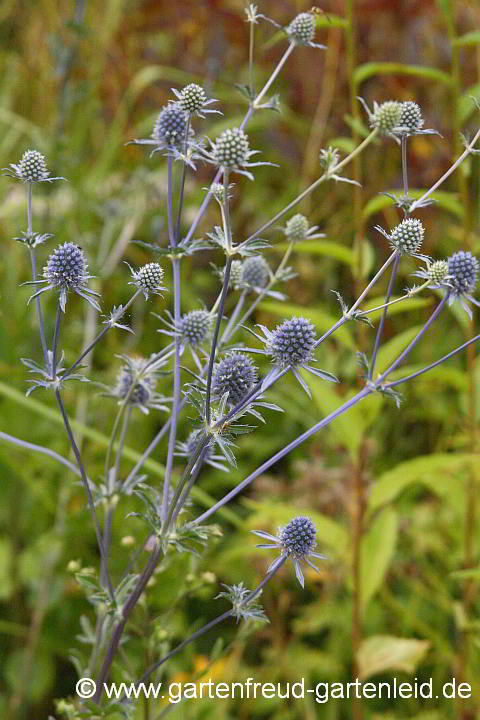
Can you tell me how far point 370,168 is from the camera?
10.7 feet

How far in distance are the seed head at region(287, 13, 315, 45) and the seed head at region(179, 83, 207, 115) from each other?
0.32 m

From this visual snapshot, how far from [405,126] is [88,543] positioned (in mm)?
1745

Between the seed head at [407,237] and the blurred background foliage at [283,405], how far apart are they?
59cm

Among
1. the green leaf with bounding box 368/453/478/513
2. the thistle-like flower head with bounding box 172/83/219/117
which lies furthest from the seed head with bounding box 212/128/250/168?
the green leaf with bounding box 368/453/478/513

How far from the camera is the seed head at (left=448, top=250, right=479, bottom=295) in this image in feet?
3.43

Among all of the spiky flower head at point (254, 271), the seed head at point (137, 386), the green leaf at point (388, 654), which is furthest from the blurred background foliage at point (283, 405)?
the spiky flower head at point (254, 271)

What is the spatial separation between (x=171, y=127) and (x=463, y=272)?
477mm

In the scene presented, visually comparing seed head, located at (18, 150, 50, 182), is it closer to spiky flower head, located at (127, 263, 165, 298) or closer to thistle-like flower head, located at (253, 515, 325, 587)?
spiky flower head, located at (127, 263, 165, 298)

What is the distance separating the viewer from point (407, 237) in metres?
0.98

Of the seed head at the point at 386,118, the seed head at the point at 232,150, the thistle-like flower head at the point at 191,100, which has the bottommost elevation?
the seed head at the point at 232,150

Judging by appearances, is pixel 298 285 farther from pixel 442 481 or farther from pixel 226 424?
pixel 226 424

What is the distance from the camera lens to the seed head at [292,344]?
3.16ft

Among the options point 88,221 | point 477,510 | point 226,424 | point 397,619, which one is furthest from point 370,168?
point 226,424

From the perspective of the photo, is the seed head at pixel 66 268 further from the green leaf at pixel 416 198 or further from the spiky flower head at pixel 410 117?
the green leaf at pixel 416 198
